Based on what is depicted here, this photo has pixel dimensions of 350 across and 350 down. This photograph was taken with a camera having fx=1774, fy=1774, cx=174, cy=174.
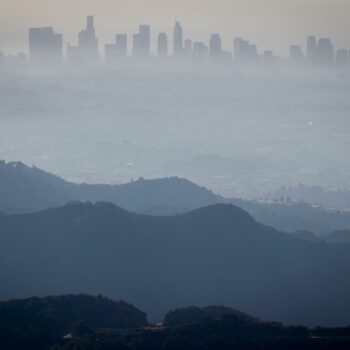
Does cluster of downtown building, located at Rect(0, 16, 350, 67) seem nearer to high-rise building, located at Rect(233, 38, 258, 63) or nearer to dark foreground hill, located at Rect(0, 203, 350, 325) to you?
high-rise building, located at Rect(233, 38, 258, 63)

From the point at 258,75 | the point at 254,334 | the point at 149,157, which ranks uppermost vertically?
the point at 258,75

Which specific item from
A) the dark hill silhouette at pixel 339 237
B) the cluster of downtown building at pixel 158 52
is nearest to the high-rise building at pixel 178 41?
the cluster of downtown building at pixel 158 52

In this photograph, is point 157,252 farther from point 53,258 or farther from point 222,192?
point 222,192

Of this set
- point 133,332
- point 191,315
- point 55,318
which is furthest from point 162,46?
point 133,332

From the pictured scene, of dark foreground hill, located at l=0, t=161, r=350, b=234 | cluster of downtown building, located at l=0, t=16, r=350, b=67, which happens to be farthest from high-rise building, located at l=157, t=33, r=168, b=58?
dark foreground hill, located at l=0, t=161, r=350, b=234

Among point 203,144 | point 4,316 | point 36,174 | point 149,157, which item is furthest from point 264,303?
point 203,144

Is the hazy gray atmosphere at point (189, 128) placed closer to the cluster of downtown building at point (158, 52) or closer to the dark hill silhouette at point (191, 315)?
the cluster of downtown building at point (158, 52)
